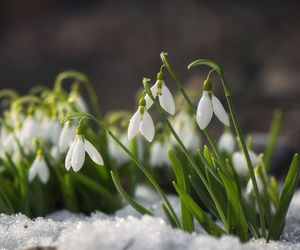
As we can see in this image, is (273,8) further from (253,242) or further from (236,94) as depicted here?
(253,242)

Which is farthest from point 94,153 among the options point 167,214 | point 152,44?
point 152,44

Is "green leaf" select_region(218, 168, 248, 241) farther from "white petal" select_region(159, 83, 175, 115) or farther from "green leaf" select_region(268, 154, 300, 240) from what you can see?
"white petal" select_region(159, 83, 175, 115)

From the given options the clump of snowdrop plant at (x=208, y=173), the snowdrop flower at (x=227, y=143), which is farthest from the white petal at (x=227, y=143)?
the clump of snowdrop plant at (x=208, y=173)

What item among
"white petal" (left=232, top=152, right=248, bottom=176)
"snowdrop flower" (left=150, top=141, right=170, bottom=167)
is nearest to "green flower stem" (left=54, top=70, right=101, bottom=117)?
"snowdrop flower" (left=150, top=141, right=170, bottom=167)

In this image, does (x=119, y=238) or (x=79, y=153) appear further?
(x=79, y=153)

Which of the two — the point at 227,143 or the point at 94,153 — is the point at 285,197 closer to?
the point at 94,153

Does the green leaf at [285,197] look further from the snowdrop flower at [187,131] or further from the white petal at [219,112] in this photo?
the snowdrop flower at [187,131]
